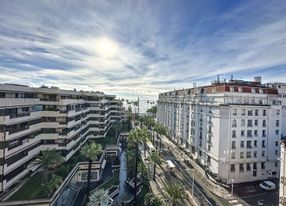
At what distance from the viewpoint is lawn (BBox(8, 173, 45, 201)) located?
130ft

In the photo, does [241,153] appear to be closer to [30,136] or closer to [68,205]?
[68,205]

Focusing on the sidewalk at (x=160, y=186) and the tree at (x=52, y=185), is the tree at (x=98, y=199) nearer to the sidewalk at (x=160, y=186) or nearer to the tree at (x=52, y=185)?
the tree at (x=52, y=185)

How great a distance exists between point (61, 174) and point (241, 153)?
143ft

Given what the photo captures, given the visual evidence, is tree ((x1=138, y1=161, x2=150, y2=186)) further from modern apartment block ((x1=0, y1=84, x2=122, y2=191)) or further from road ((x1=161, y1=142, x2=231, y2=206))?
modern apartment block ((x1=0, y1=84, x2=122, y2=191))

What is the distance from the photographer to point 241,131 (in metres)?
58.6

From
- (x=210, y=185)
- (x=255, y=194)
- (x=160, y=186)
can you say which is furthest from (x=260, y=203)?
(x=160, y=186)

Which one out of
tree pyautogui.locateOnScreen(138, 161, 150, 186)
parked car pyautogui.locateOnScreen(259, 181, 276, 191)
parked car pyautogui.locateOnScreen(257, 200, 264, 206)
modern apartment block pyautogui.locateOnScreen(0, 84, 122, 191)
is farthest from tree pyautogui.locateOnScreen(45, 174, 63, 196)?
parked car pyautogui.locateOnScreen(259, 181, 276, 191)

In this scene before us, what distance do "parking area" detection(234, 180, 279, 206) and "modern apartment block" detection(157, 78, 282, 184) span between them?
2345 millimetres

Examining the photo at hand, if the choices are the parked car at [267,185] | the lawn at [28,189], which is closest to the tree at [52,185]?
the lawn at [28,189]

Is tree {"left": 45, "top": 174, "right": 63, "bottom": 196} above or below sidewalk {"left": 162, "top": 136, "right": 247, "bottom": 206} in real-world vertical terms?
above

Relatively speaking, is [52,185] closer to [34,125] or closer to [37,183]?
[37,183]

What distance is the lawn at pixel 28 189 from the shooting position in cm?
3972

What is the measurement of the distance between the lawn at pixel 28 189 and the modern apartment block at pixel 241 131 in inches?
1627

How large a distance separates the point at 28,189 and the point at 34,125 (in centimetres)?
1421
